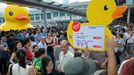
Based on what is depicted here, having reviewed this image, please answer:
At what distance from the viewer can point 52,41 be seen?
343 inches

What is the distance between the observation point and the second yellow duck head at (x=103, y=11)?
4.48m

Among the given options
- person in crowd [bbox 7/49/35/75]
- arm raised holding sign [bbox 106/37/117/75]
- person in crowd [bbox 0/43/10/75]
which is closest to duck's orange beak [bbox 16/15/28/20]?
person in crowd [bbox 0/43/10/75]

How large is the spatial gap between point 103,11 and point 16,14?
54.1 feet

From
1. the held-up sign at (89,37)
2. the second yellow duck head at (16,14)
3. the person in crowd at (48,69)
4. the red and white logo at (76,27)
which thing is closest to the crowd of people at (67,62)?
the person in crowd at (48,69)

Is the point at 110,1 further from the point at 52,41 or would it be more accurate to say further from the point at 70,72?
the point at 52,41

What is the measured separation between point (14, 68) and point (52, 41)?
12.9ft

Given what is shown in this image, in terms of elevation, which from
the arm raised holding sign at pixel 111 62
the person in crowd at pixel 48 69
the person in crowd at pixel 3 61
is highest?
the arm raised holding sign at pixel 111 62

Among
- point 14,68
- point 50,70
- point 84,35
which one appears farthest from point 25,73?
point 84,35

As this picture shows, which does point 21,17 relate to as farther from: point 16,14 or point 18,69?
point 18,69

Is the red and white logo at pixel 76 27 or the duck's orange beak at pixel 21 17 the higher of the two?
the red and white logo at pixel 76 27

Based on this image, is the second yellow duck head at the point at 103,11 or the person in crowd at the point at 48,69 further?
the second yellow duck head at the point at 103,11

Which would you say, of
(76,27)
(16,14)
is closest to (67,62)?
(76,27)

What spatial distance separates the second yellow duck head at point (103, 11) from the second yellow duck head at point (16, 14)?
15590mm

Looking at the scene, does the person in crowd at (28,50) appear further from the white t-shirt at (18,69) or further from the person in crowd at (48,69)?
the person in crowd at (48,69)
